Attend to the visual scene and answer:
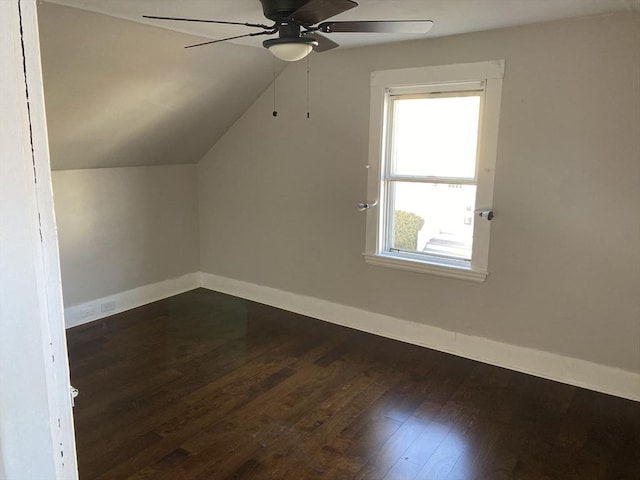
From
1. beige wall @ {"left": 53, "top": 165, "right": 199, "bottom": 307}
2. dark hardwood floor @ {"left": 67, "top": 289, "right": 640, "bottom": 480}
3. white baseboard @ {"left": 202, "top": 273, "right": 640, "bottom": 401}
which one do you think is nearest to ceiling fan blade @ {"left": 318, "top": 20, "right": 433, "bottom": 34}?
dark hardwood floor @ {"left": 67, "top": 289, "right": 640, "bottom": 480}

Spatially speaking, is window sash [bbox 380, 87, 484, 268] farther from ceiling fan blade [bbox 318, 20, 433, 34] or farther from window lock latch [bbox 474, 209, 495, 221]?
ceiling fan blade [bbox 318, 20, 433, 34]

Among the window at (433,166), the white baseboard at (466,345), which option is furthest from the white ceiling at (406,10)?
the white baseboard at (466,345)

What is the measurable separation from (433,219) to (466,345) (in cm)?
→ 96

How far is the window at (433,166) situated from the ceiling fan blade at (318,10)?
1442 millimetres

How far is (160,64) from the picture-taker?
10.7 ft

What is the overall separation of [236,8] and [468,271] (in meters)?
2.27

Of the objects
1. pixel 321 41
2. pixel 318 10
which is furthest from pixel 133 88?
pixel 318 10

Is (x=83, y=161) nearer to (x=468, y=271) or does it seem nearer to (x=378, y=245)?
(x=378, y=245)

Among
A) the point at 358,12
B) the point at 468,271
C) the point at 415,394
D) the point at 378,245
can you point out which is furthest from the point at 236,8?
the point at 415,394

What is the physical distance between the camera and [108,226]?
4.33 metres

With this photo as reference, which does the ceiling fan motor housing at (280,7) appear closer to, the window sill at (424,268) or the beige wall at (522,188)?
the beige wall at (522,188)

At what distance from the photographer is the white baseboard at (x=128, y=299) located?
412 centimetres

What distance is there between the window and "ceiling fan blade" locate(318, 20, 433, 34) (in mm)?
1089

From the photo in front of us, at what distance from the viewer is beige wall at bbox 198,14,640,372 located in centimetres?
291
